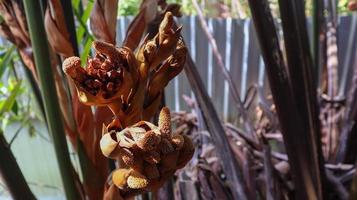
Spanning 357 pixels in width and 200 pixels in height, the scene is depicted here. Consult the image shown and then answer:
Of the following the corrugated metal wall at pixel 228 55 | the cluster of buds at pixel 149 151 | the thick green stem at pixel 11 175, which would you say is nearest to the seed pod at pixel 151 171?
the cluster of buds at pixel 149 151

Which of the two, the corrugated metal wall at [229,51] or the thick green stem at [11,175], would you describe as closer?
the thick green stem at [11,175]

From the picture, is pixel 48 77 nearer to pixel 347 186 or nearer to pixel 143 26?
pixel 143 26

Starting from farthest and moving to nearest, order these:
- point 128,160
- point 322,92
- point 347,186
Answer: point 322,92 → point 347,186 → point 128,160

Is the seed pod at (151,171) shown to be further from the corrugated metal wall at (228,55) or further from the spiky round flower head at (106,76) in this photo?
the corrugated metal wall at (228,55)

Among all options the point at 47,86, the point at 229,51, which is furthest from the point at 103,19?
the point at 229,51

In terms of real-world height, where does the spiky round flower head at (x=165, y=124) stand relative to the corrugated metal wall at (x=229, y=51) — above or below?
above

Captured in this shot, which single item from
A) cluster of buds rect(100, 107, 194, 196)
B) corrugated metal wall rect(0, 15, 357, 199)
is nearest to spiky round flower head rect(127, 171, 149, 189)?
cluster of buds rect(100, 107, 194, 196)

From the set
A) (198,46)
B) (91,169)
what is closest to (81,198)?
(91,169)

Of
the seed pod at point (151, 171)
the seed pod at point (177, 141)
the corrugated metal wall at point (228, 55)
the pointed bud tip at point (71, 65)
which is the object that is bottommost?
the corrugated metal wall at point (228, 55)
